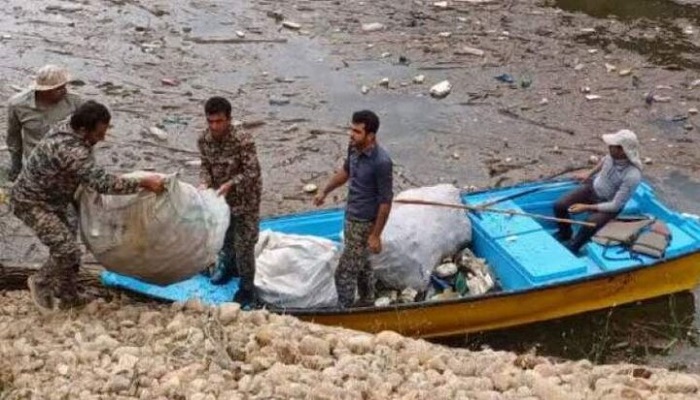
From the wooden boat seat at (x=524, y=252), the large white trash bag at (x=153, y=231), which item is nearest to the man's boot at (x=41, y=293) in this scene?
the large white trash bag at (x=153, y=231)

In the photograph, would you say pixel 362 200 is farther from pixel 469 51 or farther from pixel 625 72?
pixel 625 72

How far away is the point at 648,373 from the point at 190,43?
1042 centimetres

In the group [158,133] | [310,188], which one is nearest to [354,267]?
[310,188]

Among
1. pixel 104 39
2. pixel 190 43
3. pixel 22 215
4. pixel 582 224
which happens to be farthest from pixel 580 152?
pixel 22 215

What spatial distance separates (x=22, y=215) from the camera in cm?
635

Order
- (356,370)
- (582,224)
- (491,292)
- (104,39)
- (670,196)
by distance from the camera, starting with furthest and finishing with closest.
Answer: (104,39) → (670,196) → (582,224) → (491,292) → (356,370)

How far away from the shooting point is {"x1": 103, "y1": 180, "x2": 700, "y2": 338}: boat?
792cm

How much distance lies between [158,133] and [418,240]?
16.5 ft

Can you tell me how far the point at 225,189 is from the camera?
7039 mm

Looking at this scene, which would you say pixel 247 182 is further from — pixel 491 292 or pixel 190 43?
pixel 190 43

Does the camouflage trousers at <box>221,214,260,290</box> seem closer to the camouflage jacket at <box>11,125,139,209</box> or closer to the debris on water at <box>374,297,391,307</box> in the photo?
the debris on water at <box>374,297,391,307</box>

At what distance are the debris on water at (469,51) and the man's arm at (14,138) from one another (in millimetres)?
8899

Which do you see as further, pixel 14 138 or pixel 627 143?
pixel 627 143

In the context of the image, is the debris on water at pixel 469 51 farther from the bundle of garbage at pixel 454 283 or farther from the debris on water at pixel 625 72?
the bundle of garbage at pixel 454 283
